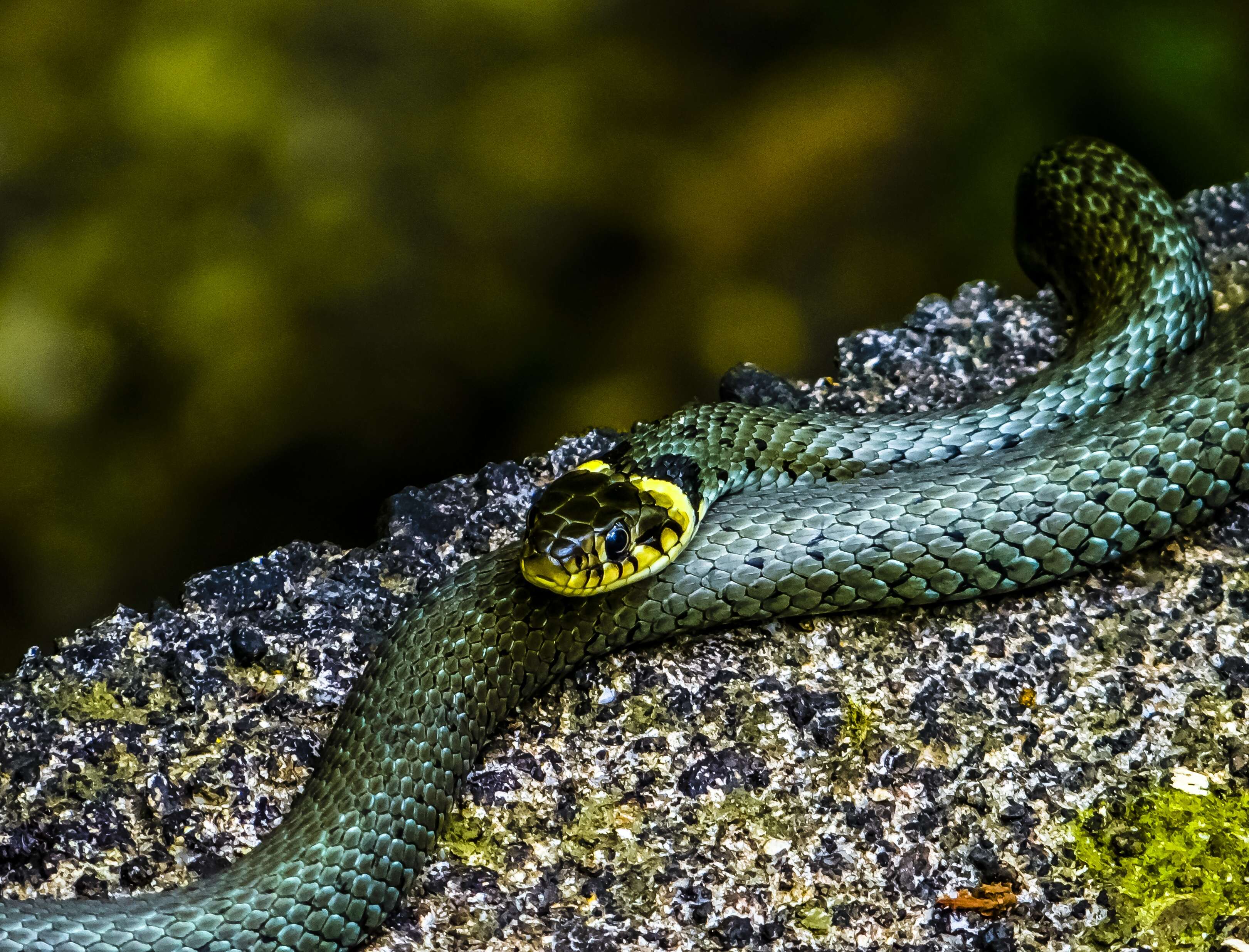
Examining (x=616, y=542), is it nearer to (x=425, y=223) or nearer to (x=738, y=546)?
(x=738, y=546)

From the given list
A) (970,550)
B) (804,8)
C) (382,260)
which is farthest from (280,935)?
(804,8)

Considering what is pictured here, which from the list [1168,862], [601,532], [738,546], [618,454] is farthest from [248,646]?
[1168,862]

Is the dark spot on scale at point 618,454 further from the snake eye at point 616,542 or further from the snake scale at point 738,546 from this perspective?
the snake eye at point 616,542

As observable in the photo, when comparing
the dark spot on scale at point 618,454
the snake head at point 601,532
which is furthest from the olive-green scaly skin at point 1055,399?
the snake head at point 601,532

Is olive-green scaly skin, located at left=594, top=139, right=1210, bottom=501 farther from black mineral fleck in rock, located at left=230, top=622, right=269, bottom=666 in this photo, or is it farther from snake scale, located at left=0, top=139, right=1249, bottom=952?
black mineral fleck in rock, located at left=230, top=622, right=269, bottom=666

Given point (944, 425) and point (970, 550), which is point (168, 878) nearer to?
point (970, 550)

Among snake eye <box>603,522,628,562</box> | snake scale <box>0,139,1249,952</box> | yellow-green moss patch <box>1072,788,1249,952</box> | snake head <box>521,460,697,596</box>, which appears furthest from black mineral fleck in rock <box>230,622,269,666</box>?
yellow-green moss patch <box>1072,788,1249,952</box>
